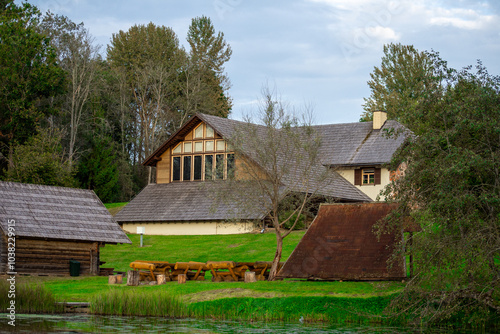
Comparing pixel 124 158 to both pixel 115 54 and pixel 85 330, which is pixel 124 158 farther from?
pixel 85 330

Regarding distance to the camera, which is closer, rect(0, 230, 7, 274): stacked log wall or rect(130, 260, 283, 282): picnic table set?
rect(130, 260, 283, 282): picnic table set

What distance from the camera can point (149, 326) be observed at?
22391 millimetres

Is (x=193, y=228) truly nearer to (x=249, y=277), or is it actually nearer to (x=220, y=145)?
(x=220, y=145)

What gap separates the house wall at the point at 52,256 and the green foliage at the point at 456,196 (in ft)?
60.2

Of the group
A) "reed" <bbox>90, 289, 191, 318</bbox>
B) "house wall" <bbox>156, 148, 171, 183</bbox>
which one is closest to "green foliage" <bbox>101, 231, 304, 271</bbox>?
"house wall" <bbox>156, 148, 171, 183</bbox>

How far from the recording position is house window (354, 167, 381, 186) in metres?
53.4

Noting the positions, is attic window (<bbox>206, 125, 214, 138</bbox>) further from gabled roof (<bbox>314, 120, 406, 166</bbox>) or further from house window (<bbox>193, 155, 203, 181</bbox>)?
gabled roof (<bbox>314, 120, 406, 166</bbox>)

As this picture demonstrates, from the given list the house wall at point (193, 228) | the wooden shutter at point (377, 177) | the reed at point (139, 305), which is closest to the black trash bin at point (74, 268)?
the reed at point (139, 305)

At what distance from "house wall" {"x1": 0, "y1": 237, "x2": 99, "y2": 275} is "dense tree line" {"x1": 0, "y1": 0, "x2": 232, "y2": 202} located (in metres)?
13.1

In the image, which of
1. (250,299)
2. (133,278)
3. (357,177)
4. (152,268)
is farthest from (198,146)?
(250,299)

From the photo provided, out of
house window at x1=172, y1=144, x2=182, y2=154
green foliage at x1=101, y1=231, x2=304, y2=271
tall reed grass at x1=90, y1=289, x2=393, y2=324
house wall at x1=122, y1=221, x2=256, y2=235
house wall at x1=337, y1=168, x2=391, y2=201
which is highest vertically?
house window at x1=172, y1=144, x2=182, y2=154

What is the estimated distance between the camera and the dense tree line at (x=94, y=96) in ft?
190

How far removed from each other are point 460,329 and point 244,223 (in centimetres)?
2552

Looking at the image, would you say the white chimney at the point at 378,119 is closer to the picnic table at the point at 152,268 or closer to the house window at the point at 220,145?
the house window at the point at 220,145
